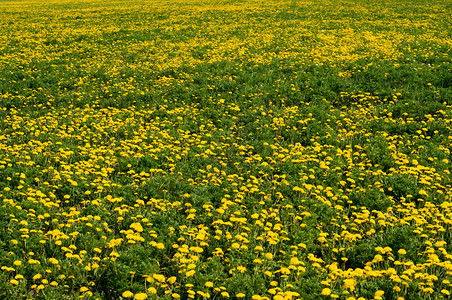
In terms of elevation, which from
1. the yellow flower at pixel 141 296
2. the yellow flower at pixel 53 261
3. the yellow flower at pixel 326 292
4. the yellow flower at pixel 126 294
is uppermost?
the yellow flower at pixel 53 261

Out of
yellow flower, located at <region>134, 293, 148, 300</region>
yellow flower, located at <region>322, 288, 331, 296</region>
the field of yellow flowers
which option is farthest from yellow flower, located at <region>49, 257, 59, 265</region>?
yellow flower, located at <region>322, 288, 331, 296</region>

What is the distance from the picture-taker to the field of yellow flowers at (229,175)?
15.0 feet

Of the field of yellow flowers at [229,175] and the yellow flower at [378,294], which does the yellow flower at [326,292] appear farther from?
the yellow flower at [378,294]

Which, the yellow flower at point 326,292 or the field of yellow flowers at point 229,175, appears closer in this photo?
the yellow flower at point 326,292

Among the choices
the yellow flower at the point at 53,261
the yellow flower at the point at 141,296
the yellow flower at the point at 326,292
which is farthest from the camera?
the yellow flower at the point at 53,261

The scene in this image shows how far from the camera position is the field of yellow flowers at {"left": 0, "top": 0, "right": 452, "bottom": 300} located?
4570 millimetres

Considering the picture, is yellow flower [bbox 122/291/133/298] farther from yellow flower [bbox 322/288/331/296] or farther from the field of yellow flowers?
yellow flower [bbox 322/288/331/296]

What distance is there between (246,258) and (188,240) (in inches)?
35.2

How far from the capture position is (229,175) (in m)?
6.83

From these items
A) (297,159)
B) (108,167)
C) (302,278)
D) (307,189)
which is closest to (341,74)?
(297,159)

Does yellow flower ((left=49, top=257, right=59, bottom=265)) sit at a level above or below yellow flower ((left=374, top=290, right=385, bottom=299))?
above

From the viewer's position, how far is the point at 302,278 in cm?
455

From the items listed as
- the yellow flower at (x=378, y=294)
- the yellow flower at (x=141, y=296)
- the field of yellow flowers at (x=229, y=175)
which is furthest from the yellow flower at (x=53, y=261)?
the yellow flower at (x=378, y=294)

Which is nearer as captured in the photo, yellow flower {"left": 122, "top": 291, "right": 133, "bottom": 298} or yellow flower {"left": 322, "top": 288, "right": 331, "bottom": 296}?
yellow flower {"left": 122, "top": 291, "right": 133, "bottom": 298}
